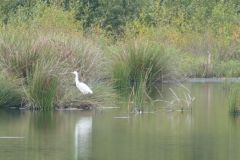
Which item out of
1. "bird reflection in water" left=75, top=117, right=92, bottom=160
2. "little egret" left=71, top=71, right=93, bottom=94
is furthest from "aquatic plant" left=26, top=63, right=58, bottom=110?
"bird reflection in water" left=75, top=117, right=92, bottom=160

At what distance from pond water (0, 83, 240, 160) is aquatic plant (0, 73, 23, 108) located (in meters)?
0.69

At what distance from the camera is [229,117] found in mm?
20969

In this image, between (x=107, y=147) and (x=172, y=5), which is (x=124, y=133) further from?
(x=172, y=5)

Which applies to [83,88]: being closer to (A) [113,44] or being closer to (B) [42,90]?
(B) [42,90]

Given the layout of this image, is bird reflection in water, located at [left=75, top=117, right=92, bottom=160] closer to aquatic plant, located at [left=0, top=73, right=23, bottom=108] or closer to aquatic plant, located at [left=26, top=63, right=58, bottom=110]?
aquatic plant, located at [left=26, top=63, right=58, bottom=110]

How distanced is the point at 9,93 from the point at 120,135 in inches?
208

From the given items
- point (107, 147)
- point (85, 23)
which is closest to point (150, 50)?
point (107, 147)

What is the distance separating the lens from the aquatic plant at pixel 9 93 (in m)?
22.2

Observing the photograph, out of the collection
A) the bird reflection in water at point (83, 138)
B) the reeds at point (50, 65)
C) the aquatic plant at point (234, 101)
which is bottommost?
the bird reflection in water at point (83, 138)

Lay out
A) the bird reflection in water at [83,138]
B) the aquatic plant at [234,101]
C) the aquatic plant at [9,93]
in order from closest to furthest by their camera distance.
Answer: the bird reflection in water at [83,138], the aquatic plant at [234,101], the aquatic plant at [9,93]

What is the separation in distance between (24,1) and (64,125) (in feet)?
91.9

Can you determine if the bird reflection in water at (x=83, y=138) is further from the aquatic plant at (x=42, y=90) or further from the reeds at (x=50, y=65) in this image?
the reeds at (x=50, y=65)

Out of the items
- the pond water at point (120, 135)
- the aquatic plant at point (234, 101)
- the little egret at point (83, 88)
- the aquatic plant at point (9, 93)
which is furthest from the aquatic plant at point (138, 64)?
the aquatic plant at point (234, 101)

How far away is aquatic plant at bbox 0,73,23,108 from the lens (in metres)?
22.2
